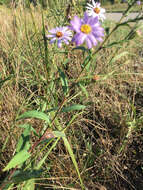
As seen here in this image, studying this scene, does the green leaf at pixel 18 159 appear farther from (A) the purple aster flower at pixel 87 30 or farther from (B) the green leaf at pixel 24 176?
(A) the purple aster flower at pixel 87 30

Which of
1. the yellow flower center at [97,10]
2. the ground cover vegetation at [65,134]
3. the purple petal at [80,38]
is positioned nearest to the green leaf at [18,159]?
the ground cover vegetation at [65,134]

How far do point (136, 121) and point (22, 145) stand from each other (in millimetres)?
770

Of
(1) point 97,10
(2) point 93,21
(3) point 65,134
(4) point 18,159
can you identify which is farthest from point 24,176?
(1) point 97,10

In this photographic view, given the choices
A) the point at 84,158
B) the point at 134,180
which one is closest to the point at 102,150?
the point at 84,158

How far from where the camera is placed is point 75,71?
4.56ft

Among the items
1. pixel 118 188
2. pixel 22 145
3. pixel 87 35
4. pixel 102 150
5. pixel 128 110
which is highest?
pixel 87 35

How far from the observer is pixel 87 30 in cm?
60

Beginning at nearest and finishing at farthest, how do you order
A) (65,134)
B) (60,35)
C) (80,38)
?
(80,38) < (60,35) < (65,134)

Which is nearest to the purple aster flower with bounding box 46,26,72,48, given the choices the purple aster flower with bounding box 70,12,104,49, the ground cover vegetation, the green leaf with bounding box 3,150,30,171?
the ground cover vegetation

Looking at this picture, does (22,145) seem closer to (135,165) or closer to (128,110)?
(135,165)

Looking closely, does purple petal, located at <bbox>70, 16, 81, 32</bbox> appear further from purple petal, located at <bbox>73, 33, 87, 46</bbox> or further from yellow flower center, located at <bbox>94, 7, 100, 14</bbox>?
yellow flower center, located at <bbox>94, 7, 100, 14</bbox>

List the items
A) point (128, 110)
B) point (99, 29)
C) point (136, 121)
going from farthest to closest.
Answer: point (128, 110) < point (136, 121) < point (99, 29)

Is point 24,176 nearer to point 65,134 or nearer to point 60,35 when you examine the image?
point 65,134

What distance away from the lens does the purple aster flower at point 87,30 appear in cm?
59
